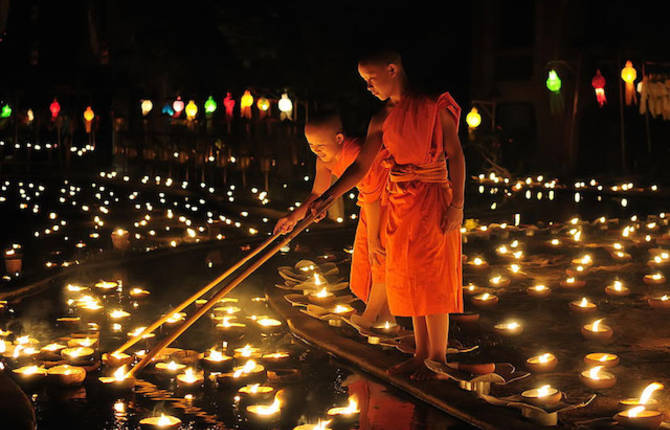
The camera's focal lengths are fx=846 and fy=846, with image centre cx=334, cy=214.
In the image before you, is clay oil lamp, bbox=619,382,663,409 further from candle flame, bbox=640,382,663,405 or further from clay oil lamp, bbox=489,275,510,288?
clay oil lamp, bbox=489,275,510,288

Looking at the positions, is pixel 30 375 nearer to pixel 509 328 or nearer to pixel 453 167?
pixel 453 167

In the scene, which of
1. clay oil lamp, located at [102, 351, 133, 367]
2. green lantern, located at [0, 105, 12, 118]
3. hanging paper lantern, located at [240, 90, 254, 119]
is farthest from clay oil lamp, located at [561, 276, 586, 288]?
green lantern, located at [0, 105, 12, 118]

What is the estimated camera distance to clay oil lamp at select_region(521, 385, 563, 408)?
13.6 ft

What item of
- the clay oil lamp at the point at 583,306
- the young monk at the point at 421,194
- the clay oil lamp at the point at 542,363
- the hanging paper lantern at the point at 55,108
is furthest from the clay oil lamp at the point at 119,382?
the hanging paper lantern at the point at 55,108

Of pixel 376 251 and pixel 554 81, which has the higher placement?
pixel 554 81

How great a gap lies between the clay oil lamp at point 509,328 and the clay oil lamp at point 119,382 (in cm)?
250

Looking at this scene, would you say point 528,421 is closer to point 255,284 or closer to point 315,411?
point 315,411

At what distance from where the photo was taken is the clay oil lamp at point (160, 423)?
404 cm

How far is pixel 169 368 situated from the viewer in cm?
500

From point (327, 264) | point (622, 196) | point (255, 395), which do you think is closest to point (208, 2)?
point (622, 196)

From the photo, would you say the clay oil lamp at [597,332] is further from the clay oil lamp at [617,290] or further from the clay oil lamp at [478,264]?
the clay oil lamp at [478,264]

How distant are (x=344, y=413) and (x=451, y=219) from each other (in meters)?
1.15

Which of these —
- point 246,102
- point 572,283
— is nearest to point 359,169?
point 572,283

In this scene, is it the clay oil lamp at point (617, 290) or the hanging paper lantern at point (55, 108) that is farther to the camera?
the hanging paper lantern at point (55, 108)
